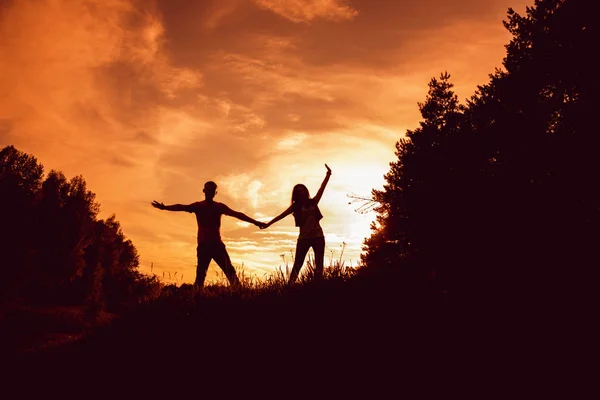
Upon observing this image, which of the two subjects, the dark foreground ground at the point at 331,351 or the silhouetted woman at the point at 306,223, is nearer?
the dark foreground ground at the point at 331,351

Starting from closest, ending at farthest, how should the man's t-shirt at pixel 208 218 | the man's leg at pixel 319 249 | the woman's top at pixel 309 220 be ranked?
the man's leg at pixel 319 249 → the woman's top at pixel 309 220 → the man's t-shirt at pixel 208 218

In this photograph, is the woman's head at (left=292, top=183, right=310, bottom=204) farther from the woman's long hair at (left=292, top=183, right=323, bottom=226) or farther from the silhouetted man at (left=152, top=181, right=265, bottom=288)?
the silhouetted man at (left=152, top=181, right=265, bottom=288)

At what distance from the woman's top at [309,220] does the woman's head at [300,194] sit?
0.49ft

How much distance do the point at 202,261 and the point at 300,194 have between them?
241 cm

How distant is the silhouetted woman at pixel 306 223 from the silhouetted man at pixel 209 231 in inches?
53.3

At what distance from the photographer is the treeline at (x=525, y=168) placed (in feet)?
35.0

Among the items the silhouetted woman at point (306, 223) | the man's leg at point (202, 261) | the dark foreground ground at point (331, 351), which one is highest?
Result: the silhouetted woman at point (306, 223)

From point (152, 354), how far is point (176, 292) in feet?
9.57

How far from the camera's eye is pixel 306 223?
8.60 m

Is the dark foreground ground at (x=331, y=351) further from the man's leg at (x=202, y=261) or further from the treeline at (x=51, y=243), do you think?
the treeline at (x=51, y=243)

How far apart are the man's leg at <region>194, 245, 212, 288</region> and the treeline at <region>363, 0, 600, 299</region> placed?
3981mm

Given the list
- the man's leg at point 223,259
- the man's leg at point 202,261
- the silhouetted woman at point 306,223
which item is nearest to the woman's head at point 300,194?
the silhouetted woman at point 306,223

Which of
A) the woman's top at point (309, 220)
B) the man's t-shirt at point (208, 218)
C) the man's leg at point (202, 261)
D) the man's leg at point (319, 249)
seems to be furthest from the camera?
the man's t-shirt at point (208, 218)

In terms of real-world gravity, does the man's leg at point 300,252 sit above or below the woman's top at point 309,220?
below
